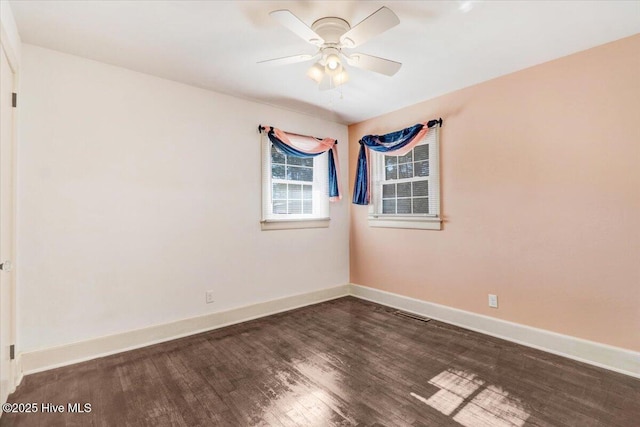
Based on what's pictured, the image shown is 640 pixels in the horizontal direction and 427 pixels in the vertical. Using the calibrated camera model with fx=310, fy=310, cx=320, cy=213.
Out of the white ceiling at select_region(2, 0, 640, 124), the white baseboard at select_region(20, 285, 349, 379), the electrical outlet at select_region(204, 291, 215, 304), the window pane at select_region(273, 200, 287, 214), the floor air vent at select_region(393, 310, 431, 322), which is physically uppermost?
the white ceiling at select_region(2, 0, 640, 124)

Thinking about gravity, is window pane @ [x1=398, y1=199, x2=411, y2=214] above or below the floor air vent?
above

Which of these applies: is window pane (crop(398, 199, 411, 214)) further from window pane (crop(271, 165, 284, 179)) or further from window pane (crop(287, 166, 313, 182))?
window pane (crop(271, 165, 284, 179))

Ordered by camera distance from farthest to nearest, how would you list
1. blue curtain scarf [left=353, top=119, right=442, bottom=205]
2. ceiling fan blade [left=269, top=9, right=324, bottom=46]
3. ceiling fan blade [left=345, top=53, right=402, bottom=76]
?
blue curtain scarf [left=353, top=119, right=442, bottom=205]
ceiling fan blade [left=345, top=53, right=402, bottom=76]
ceiling fan blade [left=269, top=9, right=324, bottom=46]

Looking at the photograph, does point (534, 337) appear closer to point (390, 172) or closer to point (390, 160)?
point (390, 172)

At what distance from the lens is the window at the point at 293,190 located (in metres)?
3.84

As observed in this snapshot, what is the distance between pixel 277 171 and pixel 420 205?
72.8 inches

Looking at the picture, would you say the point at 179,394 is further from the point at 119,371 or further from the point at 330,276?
the point at 330,276

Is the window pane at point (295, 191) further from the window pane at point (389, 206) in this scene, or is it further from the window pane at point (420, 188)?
the window pane at point (420, 188)

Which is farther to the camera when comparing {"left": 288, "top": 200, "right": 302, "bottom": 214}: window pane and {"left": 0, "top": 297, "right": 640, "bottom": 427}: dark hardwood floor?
{"left": 288, "top": 200, "right": 302, "bottom": 214}: window pane

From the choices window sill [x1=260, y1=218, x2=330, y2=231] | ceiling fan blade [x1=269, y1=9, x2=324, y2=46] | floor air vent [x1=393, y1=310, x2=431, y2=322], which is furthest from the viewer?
window sill [x1=260, y1=218, x2=330, y2=231]

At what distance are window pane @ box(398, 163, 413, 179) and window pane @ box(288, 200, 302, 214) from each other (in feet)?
4.56

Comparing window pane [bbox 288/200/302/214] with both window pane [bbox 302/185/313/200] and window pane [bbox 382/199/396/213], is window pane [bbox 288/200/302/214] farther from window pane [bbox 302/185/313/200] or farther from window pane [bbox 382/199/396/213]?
window pane [bbox 382/199/396/213]

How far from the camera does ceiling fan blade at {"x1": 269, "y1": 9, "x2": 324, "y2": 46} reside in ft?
5.72

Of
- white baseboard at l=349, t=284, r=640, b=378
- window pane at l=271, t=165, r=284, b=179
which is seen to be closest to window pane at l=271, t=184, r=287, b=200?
window pane at l=271, t=165, r=284, b=179
